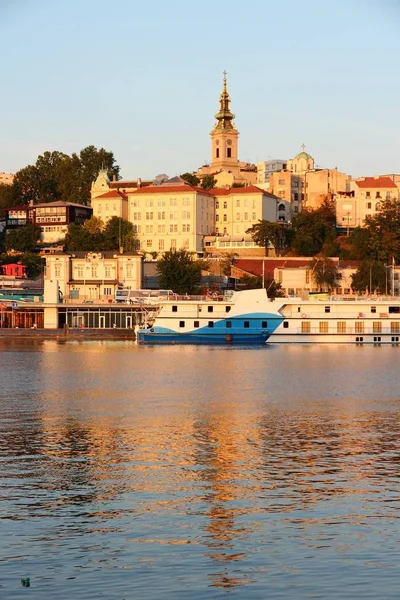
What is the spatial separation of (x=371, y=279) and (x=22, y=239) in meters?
43.4

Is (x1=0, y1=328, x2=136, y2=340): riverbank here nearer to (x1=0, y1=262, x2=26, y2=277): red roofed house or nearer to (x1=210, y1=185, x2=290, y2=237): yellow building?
(x1=0, y1=262, x2=26, y2=277): red roofed house

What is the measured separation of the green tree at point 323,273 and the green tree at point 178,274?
41.6ft

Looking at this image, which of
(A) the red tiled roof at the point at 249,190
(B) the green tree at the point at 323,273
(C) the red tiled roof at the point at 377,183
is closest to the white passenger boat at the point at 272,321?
(B) the green tree at the point at 323,273

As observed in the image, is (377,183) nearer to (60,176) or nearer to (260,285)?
(260,285)

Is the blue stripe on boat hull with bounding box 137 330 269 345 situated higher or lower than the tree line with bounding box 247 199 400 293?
lower

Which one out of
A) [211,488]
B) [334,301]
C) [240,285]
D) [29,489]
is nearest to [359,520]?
[211,488]

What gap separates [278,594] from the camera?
18953mm

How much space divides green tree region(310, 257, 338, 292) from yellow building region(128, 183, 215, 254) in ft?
62.5

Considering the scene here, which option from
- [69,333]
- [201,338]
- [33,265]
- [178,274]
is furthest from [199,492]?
[33,265]

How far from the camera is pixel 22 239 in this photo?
134 metres

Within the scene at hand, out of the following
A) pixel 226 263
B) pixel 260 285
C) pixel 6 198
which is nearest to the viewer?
pixel 260 285

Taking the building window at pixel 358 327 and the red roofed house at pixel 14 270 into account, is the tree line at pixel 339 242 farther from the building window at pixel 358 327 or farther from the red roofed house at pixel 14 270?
the red roofed house at pixel 14 270

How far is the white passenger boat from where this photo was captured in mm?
87500

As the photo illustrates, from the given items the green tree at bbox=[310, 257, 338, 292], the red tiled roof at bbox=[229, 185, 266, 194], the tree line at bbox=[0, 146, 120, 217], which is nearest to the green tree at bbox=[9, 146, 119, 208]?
the tree line at bbox=[0, 146, 120, 217]
